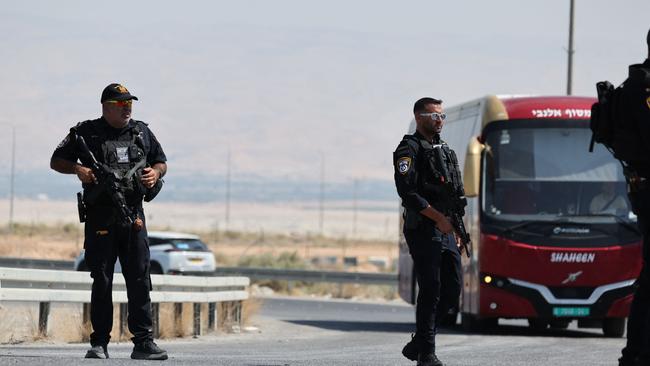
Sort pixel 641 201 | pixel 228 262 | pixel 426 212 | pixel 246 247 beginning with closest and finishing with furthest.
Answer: pixel 641 201 < pixel 426 212 < pixel 228 262 < pixel 246 247

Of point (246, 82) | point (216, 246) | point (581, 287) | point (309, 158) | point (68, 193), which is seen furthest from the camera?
point (246, 82)

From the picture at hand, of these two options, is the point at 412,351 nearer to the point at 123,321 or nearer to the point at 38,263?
A: the point at 123,321

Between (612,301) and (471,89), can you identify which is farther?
(471,89)

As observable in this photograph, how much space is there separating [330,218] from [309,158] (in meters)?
35.4

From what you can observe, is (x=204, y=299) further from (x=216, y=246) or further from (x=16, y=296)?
(x=216, y=246)

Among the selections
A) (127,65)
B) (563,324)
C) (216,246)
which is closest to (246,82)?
(127,65)

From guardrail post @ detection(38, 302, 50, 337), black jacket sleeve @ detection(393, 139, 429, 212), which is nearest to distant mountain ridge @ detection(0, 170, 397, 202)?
guardrail post @ detection(38, 302, 50, 337)

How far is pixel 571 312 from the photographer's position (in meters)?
19.3

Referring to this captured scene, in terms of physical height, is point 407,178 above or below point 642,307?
above

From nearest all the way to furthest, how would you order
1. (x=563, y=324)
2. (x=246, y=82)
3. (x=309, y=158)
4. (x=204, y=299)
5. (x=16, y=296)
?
(x=16, y=296) → (x=204, y=299) → (x=563, y=324) → (x=309, y=158) → (x=246, y=82)

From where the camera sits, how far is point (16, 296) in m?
14.1

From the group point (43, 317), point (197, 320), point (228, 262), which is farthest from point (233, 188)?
point (43, 317)

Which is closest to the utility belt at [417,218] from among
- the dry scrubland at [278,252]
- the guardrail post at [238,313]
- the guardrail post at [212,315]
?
the guardrail post at [212,315]

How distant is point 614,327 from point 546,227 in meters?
1.88
